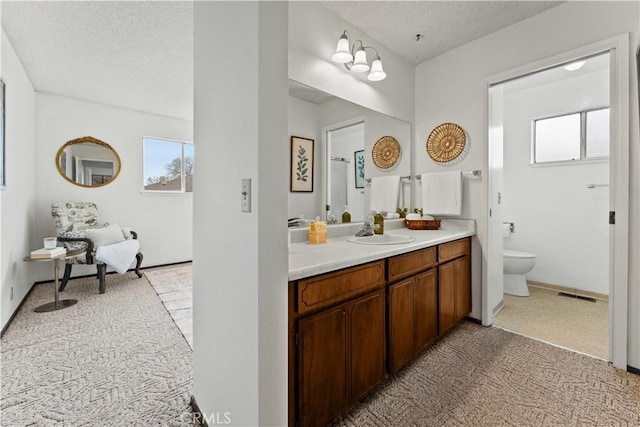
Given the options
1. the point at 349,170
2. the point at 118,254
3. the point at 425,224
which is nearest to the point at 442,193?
the point at 425,224

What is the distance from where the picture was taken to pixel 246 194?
970mm

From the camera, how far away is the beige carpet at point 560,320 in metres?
2.20

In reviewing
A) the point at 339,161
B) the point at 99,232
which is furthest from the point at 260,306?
the point at 99,232

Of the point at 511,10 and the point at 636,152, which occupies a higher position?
the point at 511,10

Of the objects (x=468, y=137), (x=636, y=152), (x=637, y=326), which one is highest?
(x=468, y=137)

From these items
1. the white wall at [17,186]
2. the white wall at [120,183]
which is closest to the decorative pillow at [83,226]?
the white wall at [120,183]

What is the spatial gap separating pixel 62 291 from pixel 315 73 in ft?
12.6

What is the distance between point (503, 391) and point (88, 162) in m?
5.25

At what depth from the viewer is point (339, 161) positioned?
2.37 m

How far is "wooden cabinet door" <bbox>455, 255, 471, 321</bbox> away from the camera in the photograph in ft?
7.73

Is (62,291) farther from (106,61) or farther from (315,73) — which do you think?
(315,73)

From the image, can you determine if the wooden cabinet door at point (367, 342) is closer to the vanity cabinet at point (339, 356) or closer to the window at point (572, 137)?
the vanity cabinet at point (339, 356)

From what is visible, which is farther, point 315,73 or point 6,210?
point 6,210

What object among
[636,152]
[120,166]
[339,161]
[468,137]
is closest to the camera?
[636,152]
